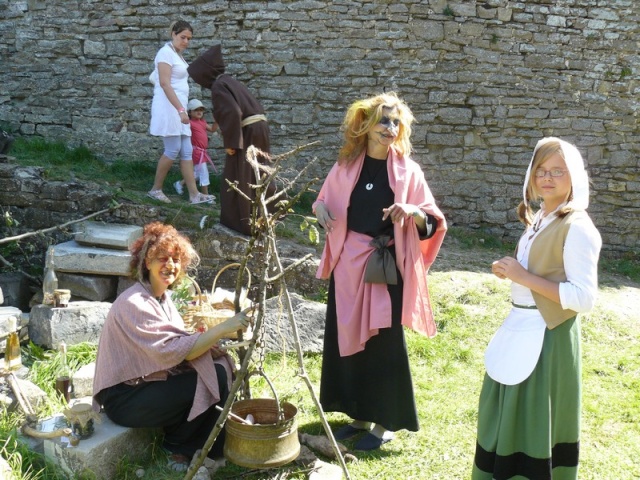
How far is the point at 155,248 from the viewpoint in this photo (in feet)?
11.3

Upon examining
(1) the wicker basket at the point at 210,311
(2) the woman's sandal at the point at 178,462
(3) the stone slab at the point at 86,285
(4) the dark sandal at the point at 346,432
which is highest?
(1) the wicker basket at the point at 210,311

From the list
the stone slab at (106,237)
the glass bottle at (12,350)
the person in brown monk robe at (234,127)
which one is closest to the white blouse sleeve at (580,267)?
the glass bottle at (12,350)

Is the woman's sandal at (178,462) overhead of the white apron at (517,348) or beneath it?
beneath

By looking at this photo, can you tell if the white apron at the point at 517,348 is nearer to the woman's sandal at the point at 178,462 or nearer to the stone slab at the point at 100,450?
the woman's sandal at the point at 178,462

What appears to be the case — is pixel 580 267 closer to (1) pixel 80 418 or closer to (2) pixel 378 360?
(2) pixel 378 360

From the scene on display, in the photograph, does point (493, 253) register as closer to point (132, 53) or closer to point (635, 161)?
point (635, 161)

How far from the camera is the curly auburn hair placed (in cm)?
345

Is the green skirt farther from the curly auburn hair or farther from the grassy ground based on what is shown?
the curly auburn hair

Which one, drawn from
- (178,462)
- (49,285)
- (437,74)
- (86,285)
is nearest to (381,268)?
(178,462)

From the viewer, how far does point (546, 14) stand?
7852mm

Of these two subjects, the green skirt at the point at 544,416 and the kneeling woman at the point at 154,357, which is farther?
the kneeling woman at the point at 154,357

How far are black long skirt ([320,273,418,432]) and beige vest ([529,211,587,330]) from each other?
94 centimetres

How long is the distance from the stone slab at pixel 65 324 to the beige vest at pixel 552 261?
3.25 metres

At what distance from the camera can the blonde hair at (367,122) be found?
145 inches
